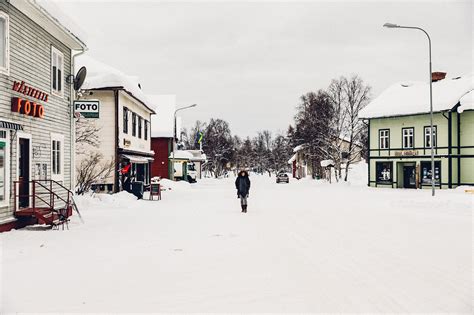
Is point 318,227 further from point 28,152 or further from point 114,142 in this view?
point 114,142

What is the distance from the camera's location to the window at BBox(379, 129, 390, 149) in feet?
146

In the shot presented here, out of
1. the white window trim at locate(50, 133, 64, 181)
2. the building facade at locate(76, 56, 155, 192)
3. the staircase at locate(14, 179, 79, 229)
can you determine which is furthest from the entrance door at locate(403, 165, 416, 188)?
the staircase at locate(14, 179, 79, 229)

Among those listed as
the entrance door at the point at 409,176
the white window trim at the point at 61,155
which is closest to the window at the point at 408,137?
the entrance door at the point at 409,176

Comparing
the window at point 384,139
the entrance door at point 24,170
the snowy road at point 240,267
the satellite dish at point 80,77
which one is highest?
the satellite dish at point 80,77

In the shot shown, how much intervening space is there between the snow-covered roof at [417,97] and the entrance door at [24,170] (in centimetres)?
3085

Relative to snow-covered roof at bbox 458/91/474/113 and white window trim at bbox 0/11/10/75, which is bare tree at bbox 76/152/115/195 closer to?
white window trim at bbox 0/11/10/75

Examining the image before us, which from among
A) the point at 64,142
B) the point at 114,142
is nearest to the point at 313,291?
the point at 64,142

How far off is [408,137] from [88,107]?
29833 millimetres

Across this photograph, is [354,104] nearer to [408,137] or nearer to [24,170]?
[408,137]

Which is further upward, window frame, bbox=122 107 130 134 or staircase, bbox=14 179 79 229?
window frame, bbox=122 107 130 134

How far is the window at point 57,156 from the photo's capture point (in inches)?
699

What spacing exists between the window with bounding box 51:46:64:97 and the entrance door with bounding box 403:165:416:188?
32.0m

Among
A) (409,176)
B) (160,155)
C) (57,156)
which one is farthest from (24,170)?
(160,155)

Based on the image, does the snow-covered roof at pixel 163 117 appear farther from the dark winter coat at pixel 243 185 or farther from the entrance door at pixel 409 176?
the dark winter coat at pixel 243 185
